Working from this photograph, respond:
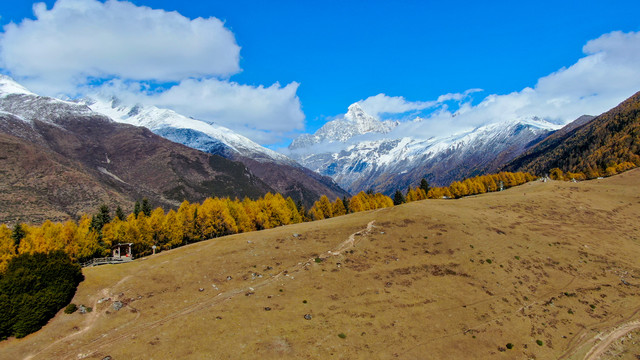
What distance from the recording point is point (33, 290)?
4831 cm

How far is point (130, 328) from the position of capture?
45406 millimetres

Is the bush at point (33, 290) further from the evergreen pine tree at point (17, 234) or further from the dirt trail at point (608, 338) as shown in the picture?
the dirt trail at point (608, 338)

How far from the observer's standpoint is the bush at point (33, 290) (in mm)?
44344

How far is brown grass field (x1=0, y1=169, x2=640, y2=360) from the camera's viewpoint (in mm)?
42219

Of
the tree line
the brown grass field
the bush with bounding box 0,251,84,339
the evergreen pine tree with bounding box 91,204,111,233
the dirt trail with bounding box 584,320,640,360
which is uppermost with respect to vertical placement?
the evergreen pine tree with bounding box 91,204,111,233

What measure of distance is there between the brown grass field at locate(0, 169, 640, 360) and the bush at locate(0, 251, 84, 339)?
5.67 feet

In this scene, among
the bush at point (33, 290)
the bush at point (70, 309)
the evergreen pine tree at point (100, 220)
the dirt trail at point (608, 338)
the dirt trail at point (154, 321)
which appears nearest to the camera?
the dirt trail at point (154, 321)

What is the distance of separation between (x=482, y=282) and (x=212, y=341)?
44.2 m

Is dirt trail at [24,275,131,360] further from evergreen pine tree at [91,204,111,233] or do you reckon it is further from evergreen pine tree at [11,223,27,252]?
evergreen pine tree at [91,204,111,233]

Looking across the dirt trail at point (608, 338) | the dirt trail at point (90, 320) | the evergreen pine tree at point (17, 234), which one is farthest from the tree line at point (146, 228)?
the dirt trail at point (608, 338)

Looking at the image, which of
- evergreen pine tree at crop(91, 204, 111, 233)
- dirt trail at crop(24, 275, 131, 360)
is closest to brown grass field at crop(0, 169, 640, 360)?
dirt trail at crop(24, 275, 131, 360)

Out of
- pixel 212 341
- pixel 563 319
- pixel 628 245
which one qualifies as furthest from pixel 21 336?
pixel 628 245

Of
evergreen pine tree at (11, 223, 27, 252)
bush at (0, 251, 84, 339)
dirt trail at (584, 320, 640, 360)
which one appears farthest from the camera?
evergreen pine tree at (11, 223, 27, 252)

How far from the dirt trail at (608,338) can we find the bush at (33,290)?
7180cm
